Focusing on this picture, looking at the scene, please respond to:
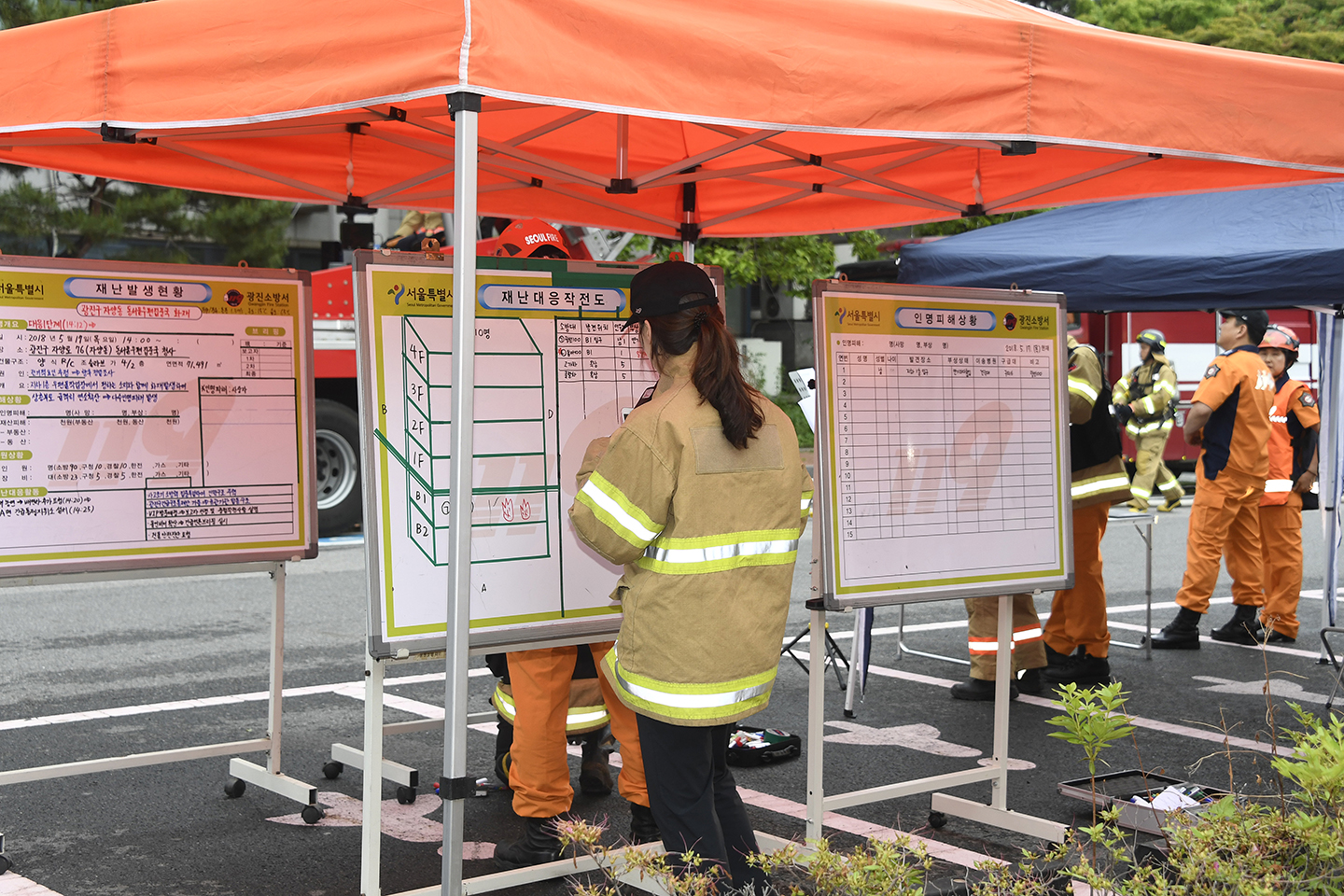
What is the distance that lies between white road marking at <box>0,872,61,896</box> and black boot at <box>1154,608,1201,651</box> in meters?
6.35

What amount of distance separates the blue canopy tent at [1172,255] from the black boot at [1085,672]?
6.05 ft

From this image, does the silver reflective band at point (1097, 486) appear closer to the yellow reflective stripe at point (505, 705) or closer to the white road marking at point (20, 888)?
the yellow reflective stripe at point (505, 705)

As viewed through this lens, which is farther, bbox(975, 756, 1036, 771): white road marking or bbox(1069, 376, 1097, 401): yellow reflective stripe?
bbox(1069, 376, 1097, 401): yellow reflective stripe

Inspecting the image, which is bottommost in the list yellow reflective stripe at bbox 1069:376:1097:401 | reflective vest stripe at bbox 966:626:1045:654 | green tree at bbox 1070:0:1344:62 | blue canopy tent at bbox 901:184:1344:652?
reflective vest stripe at bbox 966:626:1045:654

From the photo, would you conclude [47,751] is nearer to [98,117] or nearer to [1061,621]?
[98,117]

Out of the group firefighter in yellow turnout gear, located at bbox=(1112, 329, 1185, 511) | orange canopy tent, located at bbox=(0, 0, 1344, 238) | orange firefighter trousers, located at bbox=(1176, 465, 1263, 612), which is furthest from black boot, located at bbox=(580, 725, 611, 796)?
firefighter in yellow turnout gear, located at bbox=(1112, 329, 1185, 511)

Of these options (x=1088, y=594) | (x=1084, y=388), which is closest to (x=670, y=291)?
(x=1084, y=388)

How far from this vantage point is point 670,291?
340cm

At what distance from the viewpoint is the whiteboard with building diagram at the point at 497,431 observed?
3801 mm

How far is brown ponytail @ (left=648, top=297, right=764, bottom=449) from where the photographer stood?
335 cm

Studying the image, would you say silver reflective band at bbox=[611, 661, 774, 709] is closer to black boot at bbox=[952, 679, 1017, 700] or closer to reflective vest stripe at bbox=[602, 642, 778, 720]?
reflective vest stripe at bbox=[602, 642, 778, 720]

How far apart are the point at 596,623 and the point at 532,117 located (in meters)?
2.47

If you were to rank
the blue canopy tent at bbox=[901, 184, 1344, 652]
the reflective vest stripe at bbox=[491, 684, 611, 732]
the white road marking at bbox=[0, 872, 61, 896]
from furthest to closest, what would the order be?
the blue canopy tent at bbox=[901, 184, 1344, 652] < the reflective vest stripe at bbox=[491, 684, 611, 732] < the white road marking at bbox=[0, 872, 61, 896]

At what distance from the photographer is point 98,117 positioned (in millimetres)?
3297
